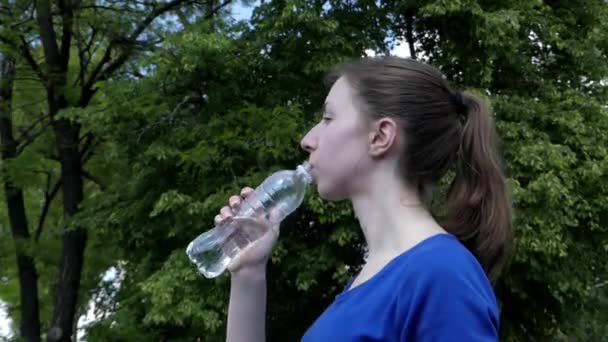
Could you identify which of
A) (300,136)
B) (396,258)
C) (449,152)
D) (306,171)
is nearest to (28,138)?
(300,136)

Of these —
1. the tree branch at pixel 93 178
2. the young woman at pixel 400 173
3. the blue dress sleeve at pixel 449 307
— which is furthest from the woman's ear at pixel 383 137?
the tree branch at pixel 93 178

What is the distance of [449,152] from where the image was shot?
181 centimetres

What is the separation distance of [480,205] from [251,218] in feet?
1.92

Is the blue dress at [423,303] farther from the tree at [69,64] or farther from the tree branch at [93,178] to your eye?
the tree branch at [93,178]

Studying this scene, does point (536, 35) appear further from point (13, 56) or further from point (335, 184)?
point (335, 184)

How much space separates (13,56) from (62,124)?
1.36m

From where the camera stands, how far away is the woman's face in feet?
5.82

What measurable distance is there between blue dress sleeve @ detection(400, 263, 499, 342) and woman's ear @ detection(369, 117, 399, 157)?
13.0 inches

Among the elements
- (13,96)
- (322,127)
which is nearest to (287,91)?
(13,96)

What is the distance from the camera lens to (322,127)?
1847 mm

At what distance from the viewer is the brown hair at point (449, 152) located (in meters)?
1.77

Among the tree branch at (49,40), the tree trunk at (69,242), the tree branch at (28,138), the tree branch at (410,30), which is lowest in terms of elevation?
the tree trunk at (69,242)

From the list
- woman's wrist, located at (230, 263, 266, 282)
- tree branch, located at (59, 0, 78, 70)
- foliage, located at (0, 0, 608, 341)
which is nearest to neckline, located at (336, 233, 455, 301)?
woman's wrist, located at (230, 263, 266, 282)

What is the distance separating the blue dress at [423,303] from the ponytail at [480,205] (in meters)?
0.21
